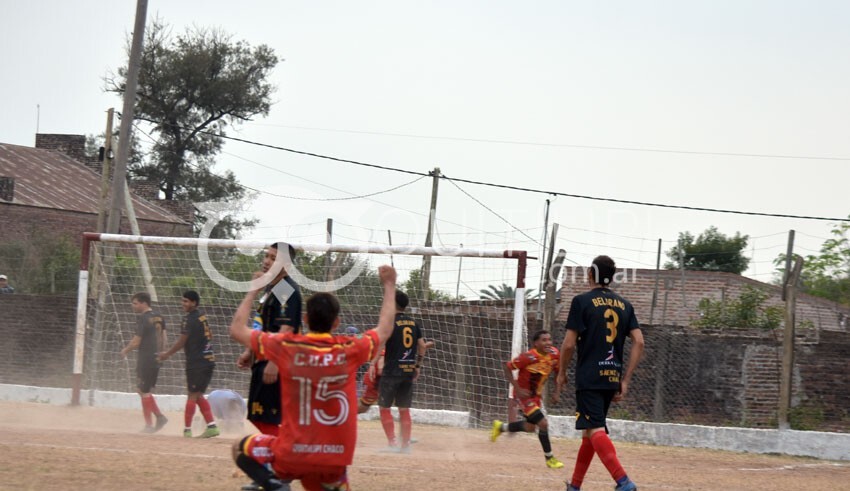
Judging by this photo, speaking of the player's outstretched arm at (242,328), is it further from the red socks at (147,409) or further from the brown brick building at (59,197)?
the brown brick building at (59,197)

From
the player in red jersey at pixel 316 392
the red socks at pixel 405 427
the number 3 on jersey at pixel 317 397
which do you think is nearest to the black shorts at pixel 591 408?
the player in red jersey at pixel 316 392

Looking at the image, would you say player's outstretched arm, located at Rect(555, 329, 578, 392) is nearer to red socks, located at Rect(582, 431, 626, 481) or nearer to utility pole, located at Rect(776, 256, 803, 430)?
red socks, located at Rect(582, 431, 626, 481)

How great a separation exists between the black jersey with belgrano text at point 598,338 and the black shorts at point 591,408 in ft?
0.19

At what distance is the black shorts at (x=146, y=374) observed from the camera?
43.8 feet

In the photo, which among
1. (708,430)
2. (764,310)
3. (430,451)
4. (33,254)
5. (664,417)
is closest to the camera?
(430,451)

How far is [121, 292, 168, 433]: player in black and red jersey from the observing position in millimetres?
13375

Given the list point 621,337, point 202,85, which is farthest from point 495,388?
point 202,85

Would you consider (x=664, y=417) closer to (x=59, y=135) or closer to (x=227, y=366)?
(x=227, y=366)

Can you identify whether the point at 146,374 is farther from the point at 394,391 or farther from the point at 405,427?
the point at 405,427

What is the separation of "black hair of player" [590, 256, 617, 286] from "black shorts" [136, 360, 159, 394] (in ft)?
23.7

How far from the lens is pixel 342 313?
53.8 ft

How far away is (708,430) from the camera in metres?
14.8

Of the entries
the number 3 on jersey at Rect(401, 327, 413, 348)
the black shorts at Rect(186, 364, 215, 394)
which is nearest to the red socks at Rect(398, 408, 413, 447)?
the number 3 on jersey at Rect(401, 327, 413, 348)

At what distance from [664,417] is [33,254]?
66.8 ft
